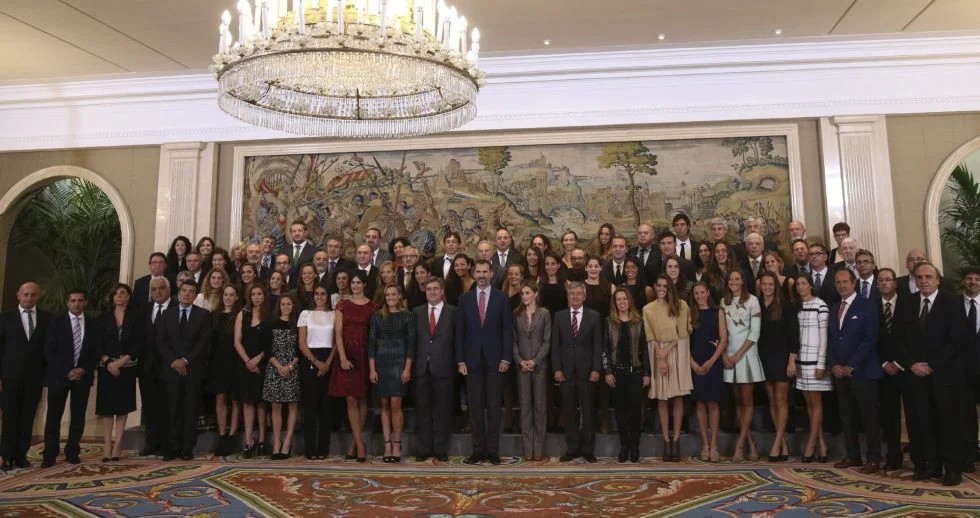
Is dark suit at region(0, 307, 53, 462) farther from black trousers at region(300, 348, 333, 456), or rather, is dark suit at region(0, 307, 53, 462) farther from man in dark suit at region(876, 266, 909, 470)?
man in dark suit at region(876, 266, 909, 470)

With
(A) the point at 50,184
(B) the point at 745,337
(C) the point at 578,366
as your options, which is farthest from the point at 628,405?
(A) the point at 50,184

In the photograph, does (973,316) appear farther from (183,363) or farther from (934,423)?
(183,363)

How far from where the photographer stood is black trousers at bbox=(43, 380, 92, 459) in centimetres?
670

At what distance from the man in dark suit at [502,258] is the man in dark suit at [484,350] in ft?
3.02

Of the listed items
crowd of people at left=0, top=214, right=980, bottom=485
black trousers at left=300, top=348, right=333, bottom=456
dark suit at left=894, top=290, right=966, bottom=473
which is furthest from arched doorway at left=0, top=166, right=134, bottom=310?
dark suit at left=894, top=290, right=966, bottom=473

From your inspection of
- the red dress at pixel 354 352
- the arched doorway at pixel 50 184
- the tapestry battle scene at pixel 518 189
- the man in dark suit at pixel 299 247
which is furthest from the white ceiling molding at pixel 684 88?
the red dress at pixel 354 352

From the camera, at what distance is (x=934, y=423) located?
583 centimetres

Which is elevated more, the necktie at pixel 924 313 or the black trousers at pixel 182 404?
the necktie at pixel 924 313

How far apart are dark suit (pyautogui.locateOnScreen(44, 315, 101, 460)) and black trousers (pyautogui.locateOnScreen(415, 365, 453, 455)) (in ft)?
10.5

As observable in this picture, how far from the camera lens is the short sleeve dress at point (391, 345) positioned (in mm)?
6871

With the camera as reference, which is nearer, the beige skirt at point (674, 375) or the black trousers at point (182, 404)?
the beige skirt at point (674, 375)

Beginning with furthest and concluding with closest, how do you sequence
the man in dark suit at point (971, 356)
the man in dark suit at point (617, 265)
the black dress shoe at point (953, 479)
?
the man in dark suit at point (617, 265), the man in dark suit at point (971, 356), the black dress shoe at point (953, 479)

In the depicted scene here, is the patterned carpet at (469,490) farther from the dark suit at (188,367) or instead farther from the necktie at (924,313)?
the necktie at (924,313)

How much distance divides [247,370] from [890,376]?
583 centimetres
